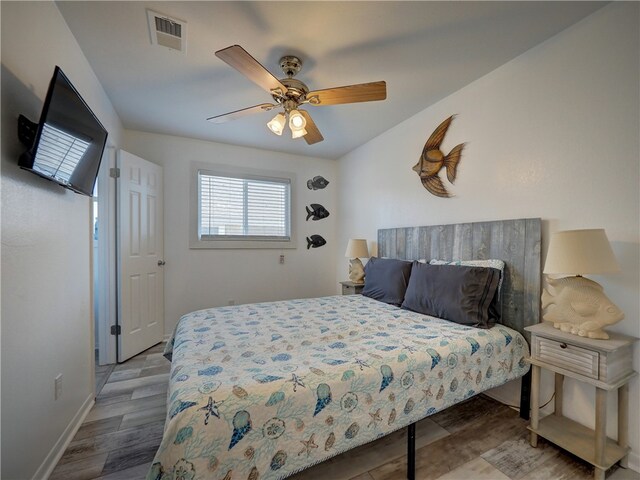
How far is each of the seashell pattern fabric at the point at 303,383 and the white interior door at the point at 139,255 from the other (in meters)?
1.21

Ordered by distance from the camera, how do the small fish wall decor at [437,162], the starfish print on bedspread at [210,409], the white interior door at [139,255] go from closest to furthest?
the starfish print on bedspread at [210,409] < the small fish wall decor at [437,162] < the white interior door at [139,255]

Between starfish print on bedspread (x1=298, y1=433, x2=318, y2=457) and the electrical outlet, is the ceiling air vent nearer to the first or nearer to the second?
the electrical outlet

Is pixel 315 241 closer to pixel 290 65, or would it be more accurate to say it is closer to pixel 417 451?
pixel 290 65

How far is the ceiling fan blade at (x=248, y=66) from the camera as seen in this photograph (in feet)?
4.74

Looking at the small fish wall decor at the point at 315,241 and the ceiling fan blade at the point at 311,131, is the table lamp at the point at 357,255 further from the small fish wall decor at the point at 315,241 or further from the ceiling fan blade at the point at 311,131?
the ceiling fan blade at the point at 311,131

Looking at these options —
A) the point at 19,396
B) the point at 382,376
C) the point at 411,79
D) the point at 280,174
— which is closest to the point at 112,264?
the point at 19,396

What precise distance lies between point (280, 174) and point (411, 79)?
225 cm

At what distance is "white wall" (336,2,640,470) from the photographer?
1.51 meters

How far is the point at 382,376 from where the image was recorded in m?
1.30

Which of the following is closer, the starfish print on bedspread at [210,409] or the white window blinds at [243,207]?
the starfish print on bedspread at [210,409]

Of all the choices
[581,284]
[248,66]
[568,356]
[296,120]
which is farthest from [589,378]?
[248,66]

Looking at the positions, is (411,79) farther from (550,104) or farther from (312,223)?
(312,223)

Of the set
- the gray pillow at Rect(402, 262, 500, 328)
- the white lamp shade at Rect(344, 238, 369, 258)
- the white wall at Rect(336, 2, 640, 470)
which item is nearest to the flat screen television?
the white wall at Rect(336, 2, 640, 470)

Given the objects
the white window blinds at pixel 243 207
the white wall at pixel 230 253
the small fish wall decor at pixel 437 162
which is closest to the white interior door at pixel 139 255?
the white wall at pixel 230 253
